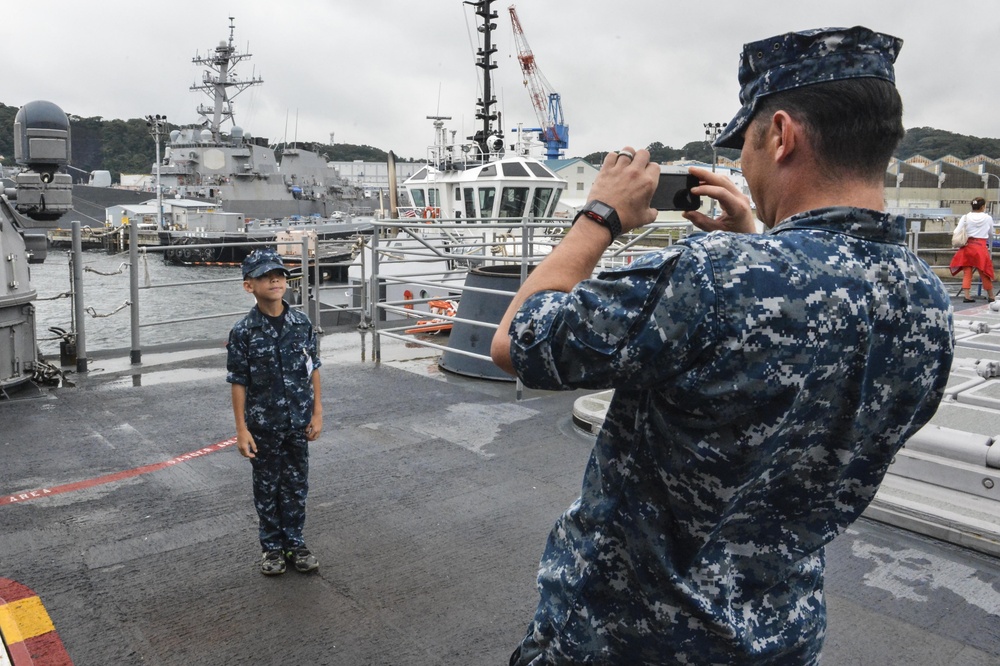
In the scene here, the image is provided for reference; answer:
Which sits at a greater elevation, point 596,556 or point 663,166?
point 663,166

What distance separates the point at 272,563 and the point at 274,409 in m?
0.68

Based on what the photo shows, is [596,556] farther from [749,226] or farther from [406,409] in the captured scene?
[406,409]

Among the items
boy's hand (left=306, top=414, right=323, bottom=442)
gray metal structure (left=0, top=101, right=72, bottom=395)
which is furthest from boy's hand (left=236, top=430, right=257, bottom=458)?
gray metal structure (left=0, top=101, right=72, bottom=395)

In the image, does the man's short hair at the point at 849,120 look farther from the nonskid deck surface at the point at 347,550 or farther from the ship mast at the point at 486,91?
the ship mast at the point at 486,91

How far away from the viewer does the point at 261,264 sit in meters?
3.79

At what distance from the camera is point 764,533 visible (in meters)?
1.33

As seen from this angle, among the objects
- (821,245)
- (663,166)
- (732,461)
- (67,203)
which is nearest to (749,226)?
(663,166)

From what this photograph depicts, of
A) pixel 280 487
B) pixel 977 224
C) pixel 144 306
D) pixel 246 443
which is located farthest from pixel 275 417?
pixel 144 306

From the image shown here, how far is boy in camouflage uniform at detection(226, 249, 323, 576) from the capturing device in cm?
364

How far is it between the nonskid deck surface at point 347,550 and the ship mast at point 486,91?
18596mm

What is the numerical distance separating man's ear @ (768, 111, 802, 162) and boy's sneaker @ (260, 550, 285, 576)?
298 cm

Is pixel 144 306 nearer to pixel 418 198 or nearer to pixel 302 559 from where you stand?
pixel 418 198

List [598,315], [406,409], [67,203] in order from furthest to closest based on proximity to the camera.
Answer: [67,203] → [406,409] → [598,315]

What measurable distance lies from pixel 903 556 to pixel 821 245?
3161 mm
